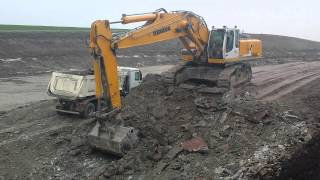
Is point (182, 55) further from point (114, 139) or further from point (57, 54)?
point (57, 54)

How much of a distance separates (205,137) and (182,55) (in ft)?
21.4

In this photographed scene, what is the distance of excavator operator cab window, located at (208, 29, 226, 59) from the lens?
1930 centimetres

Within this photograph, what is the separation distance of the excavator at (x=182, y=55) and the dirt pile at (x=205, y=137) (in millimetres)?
691

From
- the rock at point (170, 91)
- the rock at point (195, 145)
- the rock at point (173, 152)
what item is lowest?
the rock at point (173, 152)

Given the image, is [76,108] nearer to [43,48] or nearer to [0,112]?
[0,112]

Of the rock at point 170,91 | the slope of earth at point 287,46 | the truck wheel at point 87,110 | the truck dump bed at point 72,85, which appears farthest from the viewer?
the slope of earth at point 287,46

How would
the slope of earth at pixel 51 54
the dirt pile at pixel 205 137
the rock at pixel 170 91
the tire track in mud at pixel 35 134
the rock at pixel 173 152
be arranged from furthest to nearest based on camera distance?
the slope of earth at pixel 51 54
the rock at pixel 170 91
the tire track in mud at pixel 35 134
the rock at pixel 173 152
the dirt pile at pixel 205 137

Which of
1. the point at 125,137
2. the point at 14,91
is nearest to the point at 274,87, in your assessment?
the point at 125,137

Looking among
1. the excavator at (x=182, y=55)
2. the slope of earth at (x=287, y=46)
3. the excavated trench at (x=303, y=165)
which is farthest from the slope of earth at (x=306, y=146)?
the slope of earth at (x=287, y=46)

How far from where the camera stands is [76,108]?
19.5 metres

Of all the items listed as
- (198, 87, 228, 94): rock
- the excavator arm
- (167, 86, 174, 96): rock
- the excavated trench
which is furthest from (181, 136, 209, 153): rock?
(167, 86, 174, 96): rock

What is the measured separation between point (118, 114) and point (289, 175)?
543 cm

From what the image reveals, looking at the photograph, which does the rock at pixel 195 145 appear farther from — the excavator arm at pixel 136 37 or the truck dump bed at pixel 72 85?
the truck dump bed at pixel 72 85

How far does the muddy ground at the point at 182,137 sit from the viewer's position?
1266 cm
